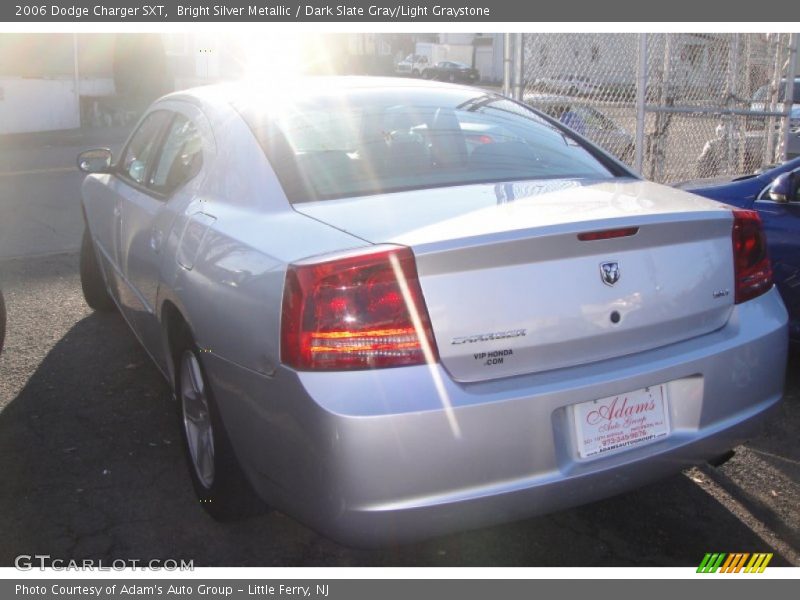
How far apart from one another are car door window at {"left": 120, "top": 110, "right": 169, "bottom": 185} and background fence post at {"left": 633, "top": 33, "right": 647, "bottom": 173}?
4830mm

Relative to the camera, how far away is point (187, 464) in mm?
3660

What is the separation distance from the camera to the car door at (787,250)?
14.8ft

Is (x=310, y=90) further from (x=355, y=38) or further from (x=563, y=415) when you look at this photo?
(x=355, y=38)

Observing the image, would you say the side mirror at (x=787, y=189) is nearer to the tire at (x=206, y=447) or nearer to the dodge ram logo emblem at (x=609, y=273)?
the dodge ram logo emblem at (x=609, y=273)

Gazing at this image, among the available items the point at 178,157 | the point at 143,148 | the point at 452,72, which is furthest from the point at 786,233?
the point at 452,72

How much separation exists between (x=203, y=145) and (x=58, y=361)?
2.10m

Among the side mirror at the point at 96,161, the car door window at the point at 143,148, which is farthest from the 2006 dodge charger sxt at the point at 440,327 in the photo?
the side mirror at the point at 96,161

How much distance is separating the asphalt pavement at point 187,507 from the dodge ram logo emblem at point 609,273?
1027mm

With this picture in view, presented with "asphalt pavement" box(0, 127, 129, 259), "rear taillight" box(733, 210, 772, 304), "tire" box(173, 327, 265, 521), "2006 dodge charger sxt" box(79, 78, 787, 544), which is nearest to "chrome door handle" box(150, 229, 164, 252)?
"2006 dodge charger sxt" box(79, 78, 787, 544)

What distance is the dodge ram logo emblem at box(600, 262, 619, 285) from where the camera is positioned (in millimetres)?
2711

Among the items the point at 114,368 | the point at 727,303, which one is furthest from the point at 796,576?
the point at 114,368

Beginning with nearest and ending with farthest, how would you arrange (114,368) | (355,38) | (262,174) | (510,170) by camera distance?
1. (262,174)
2. (510,170)
3. (114,368)
4. (355,38)

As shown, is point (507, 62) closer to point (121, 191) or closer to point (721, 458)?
point (121, 191)

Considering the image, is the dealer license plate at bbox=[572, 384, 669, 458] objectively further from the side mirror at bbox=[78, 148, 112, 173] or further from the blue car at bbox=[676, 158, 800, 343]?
the side mirror at bbox=[78, 148, 112, 173]
